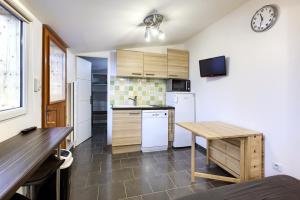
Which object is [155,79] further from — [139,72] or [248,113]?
[248,113]

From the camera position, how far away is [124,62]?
3484 millimetres

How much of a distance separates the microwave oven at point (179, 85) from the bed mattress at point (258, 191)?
2656 millimetres

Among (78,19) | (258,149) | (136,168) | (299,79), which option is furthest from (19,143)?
(299,79)

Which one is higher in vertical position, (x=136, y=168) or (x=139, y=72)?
(x=139, y=72)

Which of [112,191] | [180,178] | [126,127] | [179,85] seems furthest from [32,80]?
[179,85]

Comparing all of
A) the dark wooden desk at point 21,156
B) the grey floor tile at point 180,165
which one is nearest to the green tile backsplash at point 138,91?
the grey floor tile at point 180,165

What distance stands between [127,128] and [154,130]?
55cm

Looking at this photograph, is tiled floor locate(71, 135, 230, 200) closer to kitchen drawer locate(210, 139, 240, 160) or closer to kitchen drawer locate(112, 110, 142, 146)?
kitchen drawer locate(112, 110, 142, 146)

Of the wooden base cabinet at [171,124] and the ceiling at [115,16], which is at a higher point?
the ceiling at [115,16]

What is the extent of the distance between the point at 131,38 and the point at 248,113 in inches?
91.4

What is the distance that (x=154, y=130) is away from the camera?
342 cm

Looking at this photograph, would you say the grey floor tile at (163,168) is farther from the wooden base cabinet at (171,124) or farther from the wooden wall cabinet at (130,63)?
the wooden wall cabinet at (130,63)

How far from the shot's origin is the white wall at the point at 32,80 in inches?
61.2

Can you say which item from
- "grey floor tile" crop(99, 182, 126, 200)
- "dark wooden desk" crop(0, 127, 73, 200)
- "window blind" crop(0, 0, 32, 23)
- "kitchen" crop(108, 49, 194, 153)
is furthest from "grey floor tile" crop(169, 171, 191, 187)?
"window blind" crop(0, 0, 32, 23)
